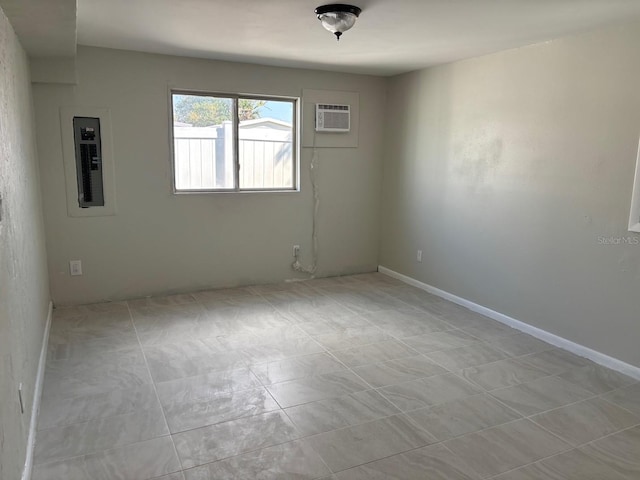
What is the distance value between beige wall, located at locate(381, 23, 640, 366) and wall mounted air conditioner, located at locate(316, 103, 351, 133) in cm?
57

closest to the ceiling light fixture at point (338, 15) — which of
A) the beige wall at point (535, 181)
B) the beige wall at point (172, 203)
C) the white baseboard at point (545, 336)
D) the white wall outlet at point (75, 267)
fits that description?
the beige wall at point (535, 181)

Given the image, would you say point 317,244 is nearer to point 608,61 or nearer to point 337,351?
point 337,351

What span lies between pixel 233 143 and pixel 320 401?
2793 millimetres

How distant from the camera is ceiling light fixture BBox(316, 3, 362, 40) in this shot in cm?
262

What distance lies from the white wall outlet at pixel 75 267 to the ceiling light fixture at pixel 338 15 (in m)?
2.85

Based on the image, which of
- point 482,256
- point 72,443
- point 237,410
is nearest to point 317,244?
point 482,256

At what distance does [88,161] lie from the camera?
3.93 m

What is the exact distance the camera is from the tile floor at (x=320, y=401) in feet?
6.72

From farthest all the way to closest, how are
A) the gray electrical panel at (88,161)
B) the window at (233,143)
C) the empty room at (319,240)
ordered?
the window at (233,143) → the gray electrical panel at (88,161) → the empty room at (319,240)

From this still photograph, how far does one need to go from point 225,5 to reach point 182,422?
2260 millimetres

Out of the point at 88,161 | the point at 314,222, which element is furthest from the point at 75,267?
the point at 314,222

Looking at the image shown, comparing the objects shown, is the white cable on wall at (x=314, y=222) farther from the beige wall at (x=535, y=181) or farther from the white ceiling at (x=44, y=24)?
the white ceiling at (x=44, y=24)


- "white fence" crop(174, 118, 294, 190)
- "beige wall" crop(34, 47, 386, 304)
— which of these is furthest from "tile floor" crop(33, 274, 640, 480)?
"white fence" crop(174, 118, 294, 190)

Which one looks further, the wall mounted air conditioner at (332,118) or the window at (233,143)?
the wall mounted air conditioner at (332,118)
